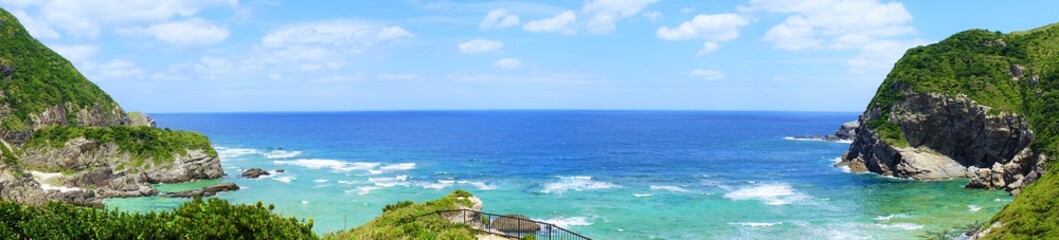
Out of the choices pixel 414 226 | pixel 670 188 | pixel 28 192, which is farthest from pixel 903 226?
pixel 28 192

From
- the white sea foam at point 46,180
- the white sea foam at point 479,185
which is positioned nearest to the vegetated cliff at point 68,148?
the white sea foam at point 46,180

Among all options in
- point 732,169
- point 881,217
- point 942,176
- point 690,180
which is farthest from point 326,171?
point 942,176

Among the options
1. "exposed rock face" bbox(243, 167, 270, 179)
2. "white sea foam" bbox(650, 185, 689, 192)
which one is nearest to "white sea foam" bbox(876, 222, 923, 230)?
"white sea foam" bbox(650, 185, 689, 192)

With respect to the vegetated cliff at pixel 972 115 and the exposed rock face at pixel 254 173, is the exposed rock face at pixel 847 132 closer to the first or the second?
the vegetated cliff at pixel 972 115

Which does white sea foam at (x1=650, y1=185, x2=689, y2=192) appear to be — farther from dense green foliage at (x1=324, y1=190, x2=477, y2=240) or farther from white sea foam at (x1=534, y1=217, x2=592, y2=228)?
dense green foliage at (x1=324, y1=190, x2=477, y2=240)

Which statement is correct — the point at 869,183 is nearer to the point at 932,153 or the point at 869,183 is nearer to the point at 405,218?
the point at 932,153

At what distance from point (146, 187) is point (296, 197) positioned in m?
16.4

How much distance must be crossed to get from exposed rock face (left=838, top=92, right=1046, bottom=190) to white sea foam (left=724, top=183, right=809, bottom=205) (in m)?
19.5

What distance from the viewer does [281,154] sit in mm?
122000

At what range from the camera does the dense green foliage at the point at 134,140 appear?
77.0 meters

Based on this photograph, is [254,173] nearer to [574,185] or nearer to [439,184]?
[439,184]

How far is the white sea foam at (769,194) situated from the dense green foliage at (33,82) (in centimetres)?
8293

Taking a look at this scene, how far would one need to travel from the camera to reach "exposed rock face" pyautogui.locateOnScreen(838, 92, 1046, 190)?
263 feet

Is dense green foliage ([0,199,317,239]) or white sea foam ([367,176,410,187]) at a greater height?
dense green foliage ([0,199,317,239])
